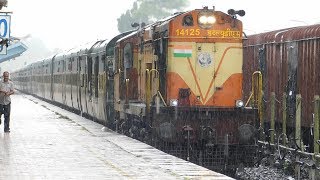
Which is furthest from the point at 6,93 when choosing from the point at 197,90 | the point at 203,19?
the point at 203,19

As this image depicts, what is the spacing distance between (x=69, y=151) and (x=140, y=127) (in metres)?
3.31

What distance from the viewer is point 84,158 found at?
13.6m

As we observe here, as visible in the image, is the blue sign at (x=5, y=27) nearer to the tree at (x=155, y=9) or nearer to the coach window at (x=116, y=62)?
the coach window at (x=116, y=62)

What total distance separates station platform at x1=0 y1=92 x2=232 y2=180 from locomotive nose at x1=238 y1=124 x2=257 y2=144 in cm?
170

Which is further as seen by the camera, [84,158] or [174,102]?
[174,102]

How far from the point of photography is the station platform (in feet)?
36.8

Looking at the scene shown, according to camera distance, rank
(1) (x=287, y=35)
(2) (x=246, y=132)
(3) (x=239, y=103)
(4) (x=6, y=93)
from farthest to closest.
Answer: (4) (x=6, y=93) < (1) (x=287, y=35) < (3) (x=239, y=103) < (2) (x=246, y=132)

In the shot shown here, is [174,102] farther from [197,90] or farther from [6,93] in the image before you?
[6,93]

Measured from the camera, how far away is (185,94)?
15.6 m

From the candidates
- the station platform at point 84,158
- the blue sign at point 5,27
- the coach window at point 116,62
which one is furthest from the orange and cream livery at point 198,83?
the coach window at point 116,62

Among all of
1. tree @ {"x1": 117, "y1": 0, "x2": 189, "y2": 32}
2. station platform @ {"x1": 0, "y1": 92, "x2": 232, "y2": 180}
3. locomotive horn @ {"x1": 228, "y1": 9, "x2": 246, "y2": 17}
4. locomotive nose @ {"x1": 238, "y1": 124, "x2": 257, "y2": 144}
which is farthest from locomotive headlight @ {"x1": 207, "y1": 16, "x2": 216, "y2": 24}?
tree @ {"x1": 117, "y1": 0, "x2": 189, "y2": 32}

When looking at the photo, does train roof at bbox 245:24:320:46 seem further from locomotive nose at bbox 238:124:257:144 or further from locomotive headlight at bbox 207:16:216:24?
locomotive nose at bbox 238:124:257:144

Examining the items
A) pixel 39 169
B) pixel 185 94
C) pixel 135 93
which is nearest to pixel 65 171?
pixel 39 169

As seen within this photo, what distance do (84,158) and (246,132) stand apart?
133 inches
